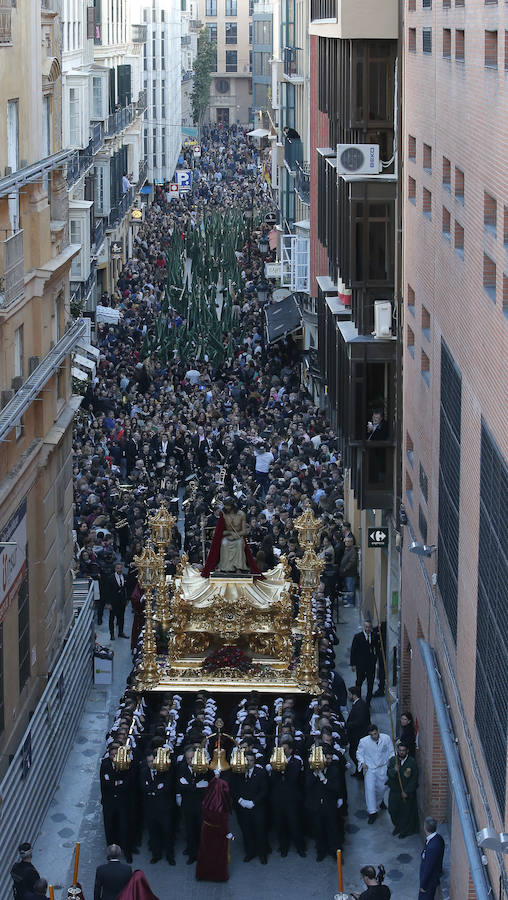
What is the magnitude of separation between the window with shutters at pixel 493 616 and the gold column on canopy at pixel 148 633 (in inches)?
348

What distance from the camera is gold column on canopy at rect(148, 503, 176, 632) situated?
84.8ft

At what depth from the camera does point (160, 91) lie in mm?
108938

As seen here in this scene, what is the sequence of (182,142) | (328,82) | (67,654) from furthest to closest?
(182,142), (328,82), (67,654)

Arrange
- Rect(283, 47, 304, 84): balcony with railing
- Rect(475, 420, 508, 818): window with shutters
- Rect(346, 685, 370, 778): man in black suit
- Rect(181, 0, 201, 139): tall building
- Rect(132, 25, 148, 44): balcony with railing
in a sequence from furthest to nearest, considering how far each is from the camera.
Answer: Rect(181, 0, 201, 139): tall building
Rect(132, 25, 148, 44): balcony with railing
Rect(283, 47, 304, 84): balcony with railing
Rect(346, 685, 370, 778): man in black suit
Rect(475, 420, 508, 818): window with shutters

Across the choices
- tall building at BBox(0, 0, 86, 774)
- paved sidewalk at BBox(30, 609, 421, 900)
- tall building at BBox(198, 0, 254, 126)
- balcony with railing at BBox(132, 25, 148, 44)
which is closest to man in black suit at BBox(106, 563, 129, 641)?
tall building at BBox(0, 0, 86, 774)

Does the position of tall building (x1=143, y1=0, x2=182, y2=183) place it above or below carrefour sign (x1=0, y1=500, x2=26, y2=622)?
above

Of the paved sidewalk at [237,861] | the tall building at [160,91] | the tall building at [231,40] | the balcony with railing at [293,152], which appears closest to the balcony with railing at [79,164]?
the balcony with railing at [293,152]

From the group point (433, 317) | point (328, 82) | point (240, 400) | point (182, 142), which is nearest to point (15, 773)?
point (433, 317)

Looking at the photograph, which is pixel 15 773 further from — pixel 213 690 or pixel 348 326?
pixel 348 326

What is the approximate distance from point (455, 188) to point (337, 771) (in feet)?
25.2

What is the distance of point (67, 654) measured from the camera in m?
26.0

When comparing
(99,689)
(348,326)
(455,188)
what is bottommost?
(99,689)

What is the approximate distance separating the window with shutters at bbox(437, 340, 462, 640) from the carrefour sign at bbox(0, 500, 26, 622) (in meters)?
5.66

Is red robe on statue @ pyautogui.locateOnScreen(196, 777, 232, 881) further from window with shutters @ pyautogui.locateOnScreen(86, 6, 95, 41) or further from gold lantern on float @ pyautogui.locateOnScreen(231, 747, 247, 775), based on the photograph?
window with shutters @ pyautogui.locateOnScreen(86, 6, 95, 41)
